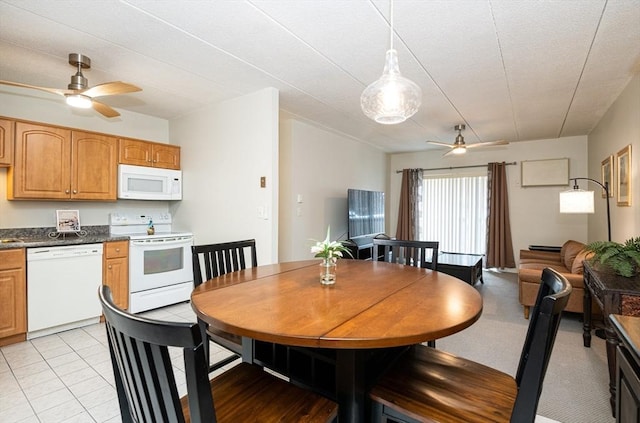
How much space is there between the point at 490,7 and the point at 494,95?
167 centimetres

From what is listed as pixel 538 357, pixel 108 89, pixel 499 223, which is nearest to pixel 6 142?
pixel 108 89

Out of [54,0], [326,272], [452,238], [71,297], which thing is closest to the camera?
[326,272]

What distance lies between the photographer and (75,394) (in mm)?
1977

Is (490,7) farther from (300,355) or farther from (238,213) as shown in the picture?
(238,213)

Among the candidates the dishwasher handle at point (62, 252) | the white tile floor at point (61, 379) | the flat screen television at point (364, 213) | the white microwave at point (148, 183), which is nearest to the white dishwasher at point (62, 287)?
the dishwasher handle at point (62, 252)

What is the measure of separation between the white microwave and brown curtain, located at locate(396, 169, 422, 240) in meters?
4.48

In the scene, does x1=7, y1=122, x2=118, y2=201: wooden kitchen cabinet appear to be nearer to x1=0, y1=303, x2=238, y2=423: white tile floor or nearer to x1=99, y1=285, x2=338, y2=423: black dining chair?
x1=0, y1=303, x2=238, y2=423: white tile floor

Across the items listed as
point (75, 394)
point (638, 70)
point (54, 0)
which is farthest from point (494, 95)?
point (75, 394)

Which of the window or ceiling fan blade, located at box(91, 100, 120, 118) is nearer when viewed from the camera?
ceiling fan blade, located at box(91, 100, 120, 118)

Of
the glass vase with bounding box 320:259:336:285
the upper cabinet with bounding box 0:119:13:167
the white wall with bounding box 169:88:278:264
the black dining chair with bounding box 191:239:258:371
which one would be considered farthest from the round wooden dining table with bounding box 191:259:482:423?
the upper cabinet with bounding box 0:119:13:167

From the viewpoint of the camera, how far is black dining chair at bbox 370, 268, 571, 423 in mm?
900

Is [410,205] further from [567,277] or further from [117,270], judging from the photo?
[117,270]

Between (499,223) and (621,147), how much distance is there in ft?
8.55

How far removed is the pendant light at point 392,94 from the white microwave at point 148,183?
3.13 m
